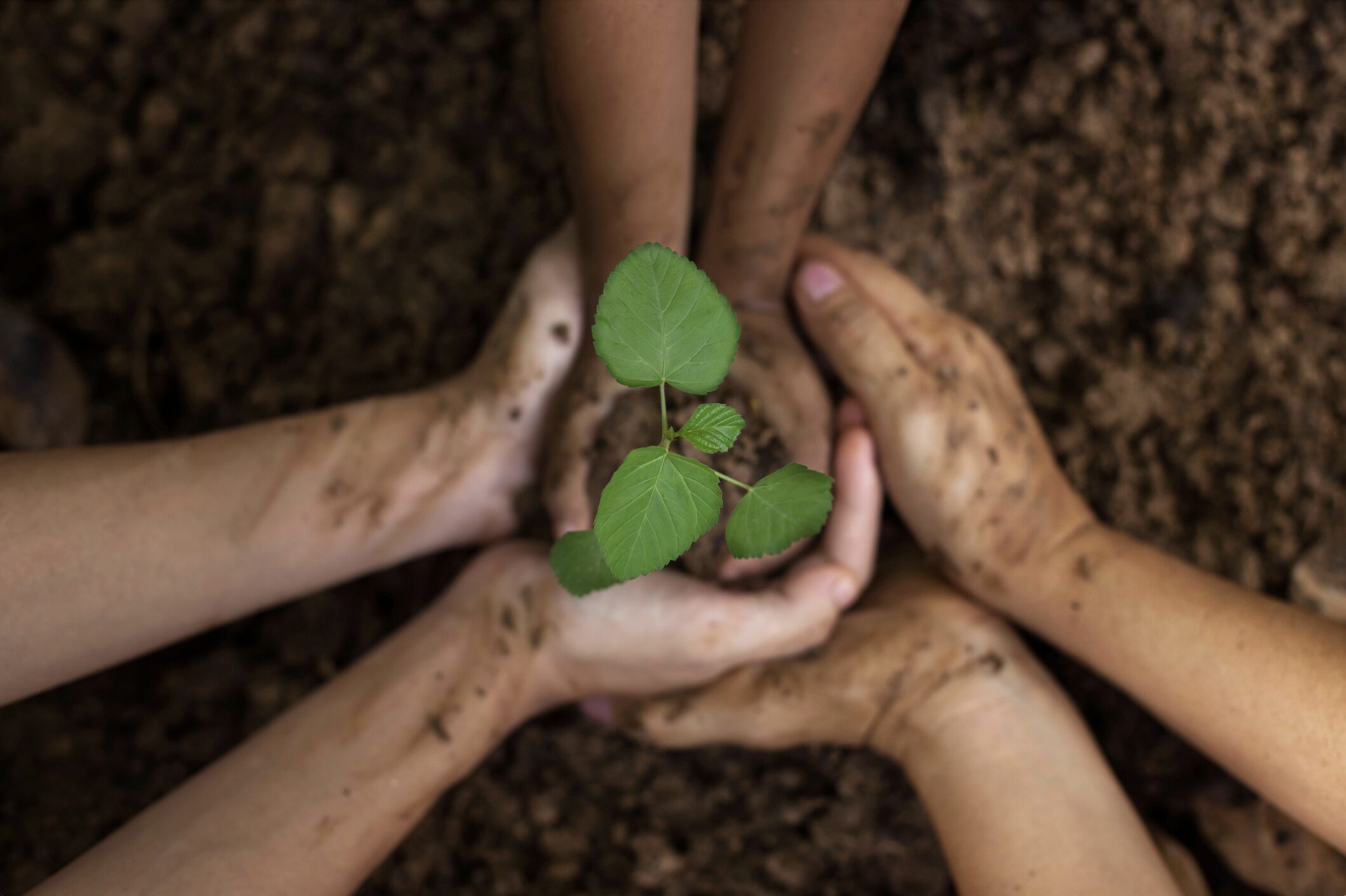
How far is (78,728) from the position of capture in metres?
1.36

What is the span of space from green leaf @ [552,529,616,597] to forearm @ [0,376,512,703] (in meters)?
0.37

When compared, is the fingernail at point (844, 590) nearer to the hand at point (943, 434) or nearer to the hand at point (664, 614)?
the hand at point (664, 614)

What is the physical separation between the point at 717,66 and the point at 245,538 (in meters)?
0.88

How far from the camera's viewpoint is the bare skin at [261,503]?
36.5 inches

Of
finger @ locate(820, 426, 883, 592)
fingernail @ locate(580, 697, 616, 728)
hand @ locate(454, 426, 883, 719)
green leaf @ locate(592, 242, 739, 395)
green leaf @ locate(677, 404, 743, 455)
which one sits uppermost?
green leaf @ locate(592, 242, 739, 395)

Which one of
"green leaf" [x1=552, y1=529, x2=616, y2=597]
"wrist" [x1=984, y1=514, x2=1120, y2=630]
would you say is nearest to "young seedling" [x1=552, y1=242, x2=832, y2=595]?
"green leaf" [x1=552, y1=529, x2=616, y2=597]

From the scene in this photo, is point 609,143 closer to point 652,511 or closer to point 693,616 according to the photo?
point 652,511

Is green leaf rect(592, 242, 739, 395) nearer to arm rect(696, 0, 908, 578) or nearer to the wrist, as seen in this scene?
arm rect(696, 0, 908, 578)

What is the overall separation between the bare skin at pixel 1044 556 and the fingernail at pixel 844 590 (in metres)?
0.12

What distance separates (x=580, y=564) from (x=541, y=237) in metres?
0.69

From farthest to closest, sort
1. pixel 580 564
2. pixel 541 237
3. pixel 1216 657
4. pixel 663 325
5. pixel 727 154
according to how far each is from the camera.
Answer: pixel 541 237 → pixel 727 154 → pixel 1216 657 → pixel 580 564 → pixel 663 325

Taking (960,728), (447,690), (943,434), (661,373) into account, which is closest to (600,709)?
(447,690)

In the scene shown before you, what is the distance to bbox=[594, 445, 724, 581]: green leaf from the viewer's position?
2.32ft

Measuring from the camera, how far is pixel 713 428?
0.76 m
